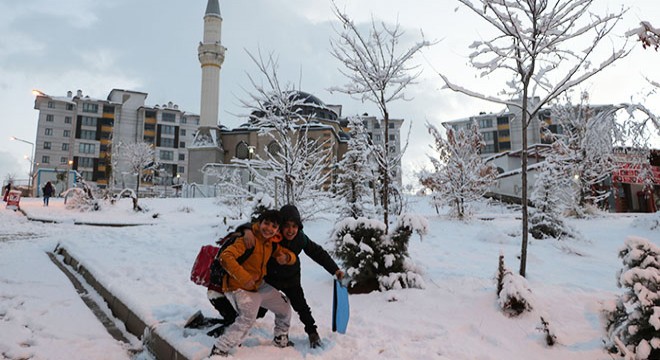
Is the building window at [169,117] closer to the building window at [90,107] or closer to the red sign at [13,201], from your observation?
the building window at [90,107]

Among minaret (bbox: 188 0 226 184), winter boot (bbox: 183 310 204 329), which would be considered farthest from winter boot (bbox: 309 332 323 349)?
minaret (bbox: 188 0 226 184)

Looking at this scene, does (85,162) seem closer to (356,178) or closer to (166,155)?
(166,155)

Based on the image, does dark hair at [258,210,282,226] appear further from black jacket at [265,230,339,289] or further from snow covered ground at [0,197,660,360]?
snow covered ground at [0,197,660,360]

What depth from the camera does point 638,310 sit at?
2867 millimetres

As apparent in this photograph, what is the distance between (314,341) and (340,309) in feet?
1.31

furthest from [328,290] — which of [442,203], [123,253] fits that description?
[442,203]

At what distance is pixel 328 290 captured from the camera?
5.59 meters

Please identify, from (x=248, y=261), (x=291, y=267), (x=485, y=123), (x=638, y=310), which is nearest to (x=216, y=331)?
(x=248, y=261)

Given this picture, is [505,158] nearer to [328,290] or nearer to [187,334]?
[328,290]

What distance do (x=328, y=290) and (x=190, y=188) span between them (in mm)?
33415

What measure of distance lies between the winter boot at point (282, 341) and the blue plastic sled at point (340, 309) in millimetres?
479

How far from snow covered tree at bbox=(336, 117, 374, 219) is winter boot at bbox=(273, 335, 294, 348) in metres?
7.64

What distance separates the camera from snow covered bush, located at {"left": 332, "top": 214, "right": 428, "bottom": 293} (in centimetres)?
518

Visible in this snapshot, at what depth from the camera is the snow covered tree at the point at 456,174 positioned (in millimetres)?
16938
